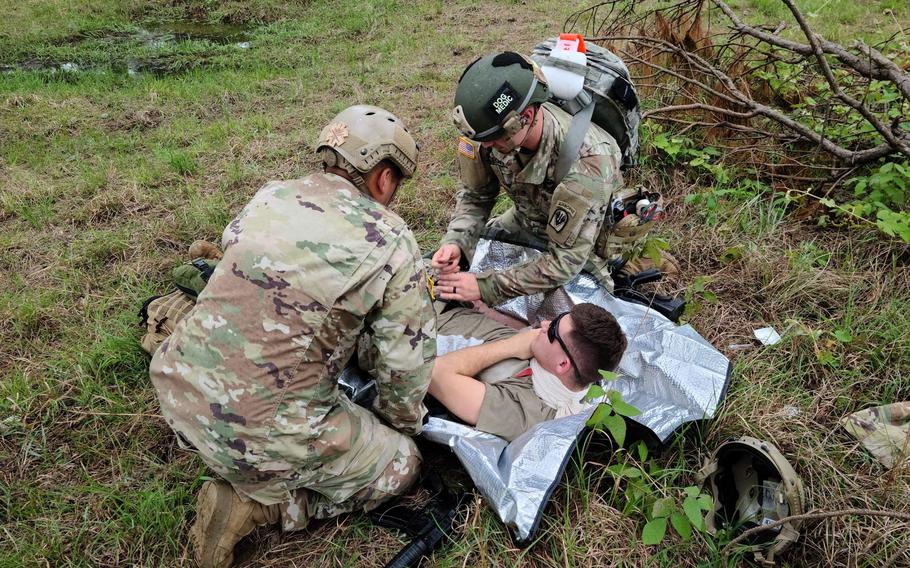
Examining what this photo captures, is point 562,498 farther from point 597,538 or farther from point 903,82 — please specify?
point 903,82

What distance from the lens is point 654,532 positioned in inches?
73.5

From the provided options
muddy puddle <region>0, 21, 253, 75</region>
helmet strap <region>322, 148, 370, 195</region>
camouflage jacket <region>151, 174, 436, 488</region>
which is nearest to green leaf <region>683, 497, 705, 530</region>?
camouflage jacket <region>151, 174, 436, 488</region>

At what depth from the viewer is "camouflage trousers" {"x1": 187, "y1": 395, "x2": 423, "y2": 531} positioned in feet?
6.69

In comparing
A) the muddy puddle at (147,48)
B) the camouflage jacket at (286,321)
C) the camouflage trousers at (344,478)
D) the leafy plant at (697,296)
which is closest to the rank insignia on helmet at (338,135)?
the camouflage jacket at (286,321)

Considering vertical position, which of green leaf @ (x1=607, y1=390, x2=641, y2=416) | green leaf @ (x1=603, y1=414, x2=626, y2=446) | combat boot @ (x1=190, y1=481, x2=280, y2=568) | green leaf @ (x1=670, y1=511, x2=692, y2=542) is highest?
green leaf @ (x1=607, y1=390, x2=641, y2=416)

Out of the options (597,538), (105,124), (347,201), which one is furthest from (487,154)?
(105,124)

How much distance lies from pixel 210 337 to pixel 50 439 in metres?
1.43

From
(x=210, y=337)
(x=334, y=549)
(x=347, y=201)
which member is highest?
(x=347, y=201)

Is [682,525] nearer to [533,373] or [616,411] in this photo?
[616,411]

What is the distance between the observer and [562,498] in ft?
7.52

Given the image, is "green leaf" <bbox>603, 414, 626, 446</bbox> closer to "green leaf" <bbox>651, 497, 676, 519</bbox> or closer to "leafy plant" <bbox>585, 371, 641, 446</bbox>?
"leafy plant" <bbox>585, 371, 641, 446</bbox>

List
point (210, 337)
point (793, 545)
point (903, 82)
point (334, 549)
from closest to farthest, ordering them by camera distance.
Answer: point (210, 337)
point (793, 545)
point (334, 549)
point (903, 82)

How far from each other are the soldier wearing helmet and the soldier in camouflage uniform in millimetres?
654

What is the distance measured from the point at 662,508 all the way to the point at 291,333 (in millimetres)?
1418
